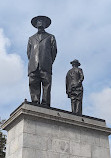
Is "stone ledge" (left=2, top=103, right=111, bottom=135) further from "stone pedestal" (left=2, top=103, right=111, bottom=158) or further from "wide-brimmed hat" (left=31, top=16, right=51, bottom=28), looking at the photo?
"wide-brimmed hat" (left=31, top=16, right=51, bottom=28)

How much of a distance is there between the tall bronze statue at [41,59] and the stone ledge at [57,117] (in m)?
0.86

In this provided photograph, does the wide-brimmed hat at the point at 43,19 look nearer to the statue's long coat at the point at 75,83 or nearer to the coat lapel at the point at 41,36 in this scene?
the coat lapel at the point at 41,36

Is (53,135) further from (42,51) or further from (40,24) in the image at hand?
(40,24)

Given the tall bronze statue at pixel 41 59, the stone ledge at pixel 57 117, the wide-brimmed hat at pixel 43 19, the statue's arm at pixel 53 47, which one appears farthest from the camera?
the wide-brimmed hat at pixel 43 19

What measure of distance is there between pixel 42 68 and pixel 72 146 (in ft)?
11.2

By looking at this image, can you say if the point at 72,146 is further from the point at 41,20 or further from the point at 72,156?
the point at 41,20

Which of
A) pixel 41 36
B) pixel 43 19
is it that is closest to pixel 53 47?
pixel 41 36

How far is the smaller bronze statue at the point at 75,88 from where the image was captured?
11.8 meters

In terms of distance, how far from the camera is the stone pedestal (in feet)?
30.9

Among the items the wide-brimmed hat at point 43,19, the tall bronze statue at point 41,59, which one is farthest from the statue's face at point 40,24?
Answer: the wide-brimmed hat at point 43,19

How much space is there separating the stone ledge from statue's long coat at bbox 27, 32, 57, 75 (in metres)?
1.97

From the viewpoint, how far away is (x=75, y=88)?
39.4 feet

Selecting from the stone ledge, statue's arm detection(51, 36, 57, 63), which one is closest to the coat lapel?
statue's arm detection(51, 36, 57, 63)

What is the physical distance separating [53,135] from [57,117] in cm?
68
